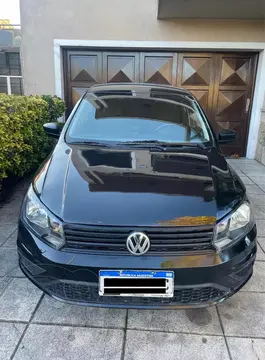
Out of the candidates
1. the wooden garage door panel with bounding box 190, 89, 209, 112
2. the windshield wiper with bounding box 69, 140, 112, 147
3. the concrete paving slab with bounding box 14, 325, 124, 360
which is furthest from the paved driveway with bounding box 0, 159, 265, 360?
the wooden garage door panel with bounding box 190, 89, 209, 112

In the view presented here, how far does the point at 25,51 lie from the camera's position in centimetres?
613

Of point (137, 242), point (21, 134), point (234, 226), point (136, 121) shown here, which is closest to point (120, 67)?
point (21, 134)

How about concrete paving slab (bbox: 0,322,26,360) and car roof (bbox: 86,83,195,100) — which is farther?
car roof (bbox: 86,83,195,100)

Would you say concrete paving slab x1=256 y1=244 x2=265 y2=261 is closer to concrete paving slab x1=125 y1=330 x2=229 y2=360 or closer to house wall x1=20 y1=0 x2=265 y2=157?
concrete paving slab x1=125 y1=330 x2=229 y2=360

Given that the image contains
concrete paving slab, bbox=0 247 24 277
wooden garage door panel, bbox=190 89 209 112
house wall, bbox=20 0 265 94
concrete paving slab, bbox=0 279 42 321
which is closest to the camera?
concrete paving slab, bbox=0 279 42 321

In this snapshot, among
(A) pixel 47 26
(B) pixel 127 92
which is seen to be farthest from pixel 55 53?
(B) pixel 127 92

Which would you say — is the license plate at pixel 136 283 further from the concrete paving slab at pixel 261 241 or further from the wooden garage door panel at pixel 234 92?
the wooden garage door panel at pixel 234 92

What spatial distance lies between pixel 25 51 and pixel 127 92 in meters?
4.03

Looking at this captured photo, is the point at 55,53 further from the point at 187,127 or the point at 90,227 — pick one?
the point at 90,227

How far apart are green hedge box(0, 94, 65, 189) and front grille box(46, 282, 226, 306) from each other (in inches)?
81.0

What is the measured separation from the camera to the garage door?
6.23m

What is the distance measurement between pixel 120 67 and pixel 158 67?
81 cm

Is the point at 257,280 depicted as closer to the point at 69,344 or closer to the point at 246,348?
the point at 246,348

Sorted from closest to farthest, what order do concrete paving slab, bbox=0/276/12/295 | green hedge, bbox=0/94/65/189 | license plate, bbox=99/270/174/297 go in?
1. license plate, bbox=99/270/174/297
2. concrete paving slab, bbox=0/276/12/295
3. green hedge, bbox=0/94/65/189
